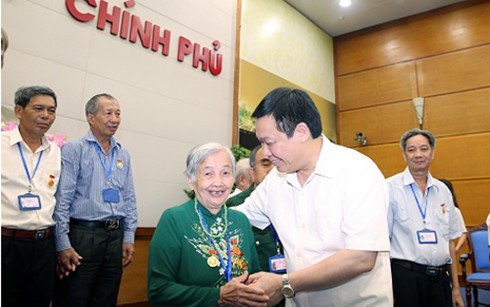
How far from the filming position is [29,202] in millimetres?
2268

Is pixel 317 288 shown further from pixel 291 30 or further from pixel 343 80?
pixel 343 80

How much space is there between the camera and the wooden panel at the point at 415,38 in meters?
6.40

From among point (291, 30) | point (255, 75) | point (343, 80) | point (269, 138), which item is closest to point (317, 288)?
point (269, 138)

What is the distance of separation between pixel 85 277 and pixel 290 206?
67.8 inches

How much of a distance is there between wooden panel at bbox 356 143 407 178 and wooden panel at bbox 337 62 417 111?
91 centimetres

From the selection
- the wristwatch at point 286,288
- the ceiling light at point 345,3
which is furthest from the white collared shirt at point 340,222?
the ceiling light at point 345,3

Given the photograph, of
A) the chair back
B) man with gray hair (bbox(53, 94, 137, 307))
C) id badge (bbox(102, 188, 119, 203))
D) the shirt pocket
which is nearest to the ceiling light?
the chair back

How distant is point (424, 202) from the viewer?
8.55 ft

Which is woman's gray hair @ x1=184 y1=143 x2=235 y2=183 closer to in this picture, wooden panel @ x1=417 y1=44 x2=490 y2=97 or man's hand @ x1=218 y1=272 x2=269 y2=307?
man's hand @ x1=218 y1=272 x2=269 y2=307

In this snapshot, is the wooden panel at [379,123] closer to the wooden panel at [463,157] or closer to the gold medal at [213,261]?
the wooden panel at [463,157]

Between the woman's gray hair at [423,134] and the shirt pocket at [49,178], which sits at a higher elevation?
the woman's gray hair at [423,134]

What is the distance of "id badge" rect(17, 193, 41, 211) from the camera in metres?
2.24

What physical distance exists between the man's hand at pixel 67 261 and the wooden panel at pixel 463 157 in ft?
19.3

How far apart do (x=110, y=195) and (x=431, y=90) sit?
6.04 meters
